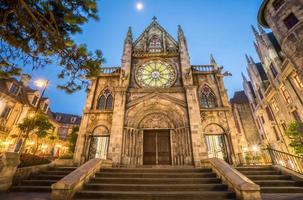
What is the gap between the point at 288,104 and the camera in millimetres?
16297

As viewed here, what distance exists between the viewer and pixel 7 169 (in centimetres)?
543

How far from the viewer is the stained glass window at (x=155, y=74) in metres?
14.5

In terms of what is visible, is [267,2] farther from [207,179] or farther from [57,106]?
[57,106]

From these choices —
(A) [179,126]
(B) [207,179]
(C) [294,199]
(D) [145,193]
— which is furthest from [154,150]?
(C) [294,199]

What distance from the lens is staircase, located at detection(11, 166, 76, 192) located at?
549 centimetres

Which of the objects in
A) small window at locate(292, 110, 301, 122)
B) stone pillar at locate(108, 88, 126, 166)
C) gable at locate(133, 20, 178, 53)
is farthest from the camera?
gable at locate(133, 20, 178, 53)

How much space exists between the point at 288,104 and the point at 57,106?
186 metres

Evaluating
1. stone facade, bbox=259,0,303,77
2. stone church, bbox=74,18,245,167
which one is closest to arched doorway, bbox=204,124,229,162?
stone church, bbox=74,18,245,167

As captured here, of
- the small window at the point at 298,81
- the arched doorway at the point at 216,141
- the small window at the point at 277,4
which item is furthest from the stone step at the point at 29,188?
the small window at the point at 277,4

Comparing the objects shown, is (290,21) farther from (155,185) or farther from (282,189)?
(155,185)

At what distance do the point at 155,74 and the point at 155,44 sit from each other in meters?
4.85

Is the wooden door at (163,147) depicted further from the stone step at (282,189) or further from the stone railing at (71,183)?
the stone step at (282,189)

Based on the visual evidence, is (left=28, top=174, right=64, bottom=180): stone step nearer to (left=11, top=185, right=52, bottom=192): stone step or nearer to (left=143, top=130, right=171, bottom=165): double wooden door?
(left=11, top=185, right=52, bottom=192): stone step

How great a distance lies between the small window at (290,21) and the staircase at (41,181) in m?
21.3
